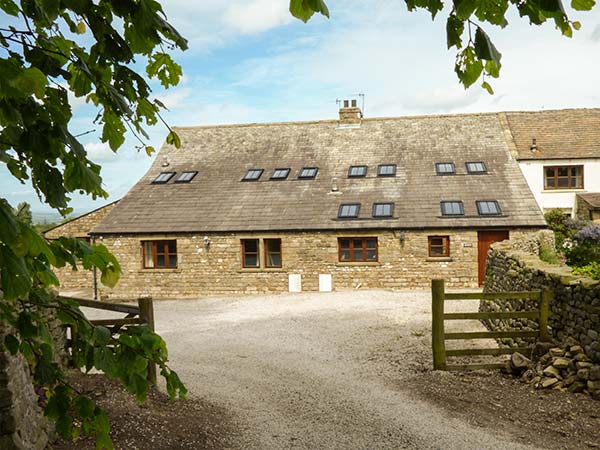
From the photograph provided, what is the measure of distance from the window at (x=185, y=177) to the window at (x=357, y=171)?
738 centimetres

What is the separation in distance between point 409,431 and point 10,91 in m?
6.32

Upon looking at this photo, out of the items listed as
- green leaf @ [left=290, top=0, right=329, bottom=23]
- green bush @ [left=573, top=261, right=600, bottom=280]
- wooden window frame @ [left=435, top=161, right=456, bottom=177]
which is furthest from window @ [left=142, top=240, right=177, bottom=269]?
green leaf @ [left=290, top=0, right=329, bottom=23]

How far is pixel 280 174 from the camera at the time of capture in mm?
22797

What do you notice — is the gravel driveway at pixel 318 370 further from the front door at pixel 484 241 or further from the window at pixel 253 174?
the window at pixel 253 174

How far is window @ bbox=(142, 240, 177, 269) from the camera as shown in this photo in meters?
20.7

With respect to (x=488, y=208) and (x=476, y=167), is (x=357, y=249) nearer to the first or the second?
(x=488, y=208)

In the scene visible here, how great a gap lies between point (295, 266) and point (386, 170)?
20.3 feet

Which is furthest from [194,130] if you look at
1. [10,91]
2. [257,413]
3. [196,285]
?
[10,91]

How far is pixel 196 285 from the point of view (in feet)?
66.7

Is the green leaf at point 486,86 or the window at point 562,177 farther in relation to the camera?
the window at point 562,177

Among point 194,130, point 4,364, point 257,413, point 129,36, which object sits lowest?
point 257,413

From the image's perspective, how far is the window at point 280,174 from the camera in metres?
22.5

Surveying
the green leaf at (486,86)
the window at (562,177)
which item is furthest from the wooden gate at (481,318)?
the window at (562,177)

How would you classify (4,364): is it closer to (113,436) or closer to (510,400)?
(113,436)
